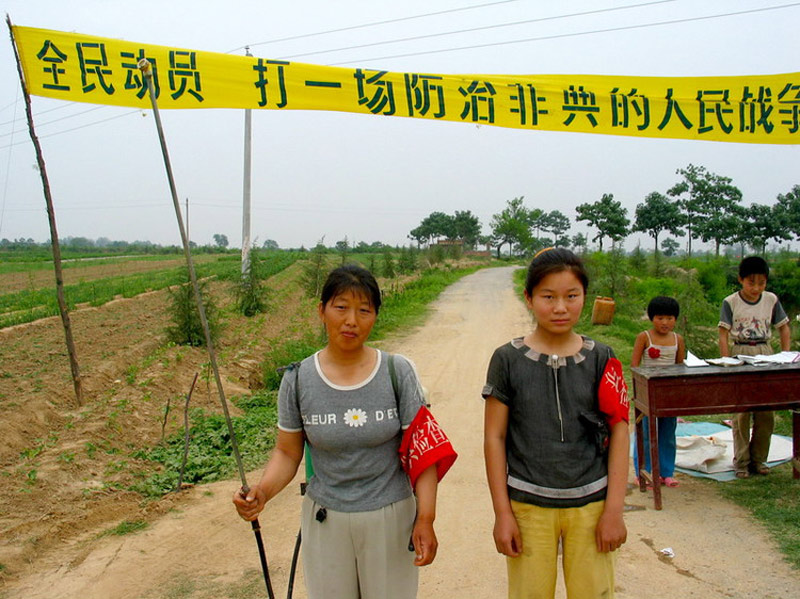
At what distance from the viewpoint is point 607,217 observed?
116ft

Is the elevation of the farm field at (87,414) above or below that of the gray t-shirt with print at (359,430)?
below

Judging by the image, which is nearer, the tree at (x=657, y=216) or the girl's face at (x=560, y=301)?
the girl's face at (x=560, y=301)

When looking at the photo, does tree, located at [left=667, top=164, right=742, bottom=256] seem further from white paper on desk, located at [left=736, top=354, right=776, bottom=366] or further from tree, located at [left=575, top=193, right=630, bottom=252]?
white paper on desk, located at [left=736, top=354, right=776, bottom=366]

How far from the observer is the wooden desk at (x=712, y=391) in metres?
4.05

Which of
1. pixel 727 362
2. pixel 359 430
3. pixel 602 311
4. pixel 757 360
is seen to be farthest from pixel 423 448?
pixel 602 311

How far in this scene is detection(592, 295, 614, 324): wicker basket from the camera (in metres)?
11.7

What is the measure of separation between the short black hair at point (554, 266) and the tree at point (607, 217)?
34913 millimetres

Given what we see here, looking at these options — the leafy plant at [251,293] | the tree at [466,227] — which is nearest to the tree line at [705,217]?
the leafy plant at [251,293]

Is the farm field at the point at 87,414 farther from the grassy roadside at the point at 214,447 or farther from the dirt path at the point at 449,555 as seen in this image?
the dirt path at the point at 449,555

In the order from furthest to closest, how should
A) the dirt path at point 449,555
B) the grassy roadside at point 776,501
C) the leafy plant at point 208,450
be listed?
1. the leafy plant at point 208,450
2. the grassy roadside at point 776,501
3. the dirt path at point 449,555

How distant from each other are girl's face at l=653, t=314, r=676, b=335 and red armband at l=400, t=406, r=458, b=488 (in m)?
2.94

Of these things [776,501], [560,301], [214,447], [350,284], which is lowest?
[776,501]

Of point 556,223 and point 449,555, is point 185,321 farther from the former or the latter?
point 556,223

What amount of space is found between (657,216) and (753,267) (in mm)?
28566
